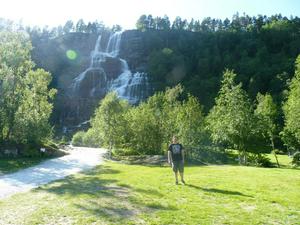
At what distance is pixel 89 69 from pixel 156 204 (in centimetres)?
10729

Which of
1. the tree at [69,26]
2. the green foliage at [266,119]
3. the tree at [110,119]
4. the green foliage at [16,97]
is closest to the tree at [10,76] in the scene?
the green foliage at [16,97]

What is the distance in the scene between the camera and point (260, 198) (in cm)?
1347

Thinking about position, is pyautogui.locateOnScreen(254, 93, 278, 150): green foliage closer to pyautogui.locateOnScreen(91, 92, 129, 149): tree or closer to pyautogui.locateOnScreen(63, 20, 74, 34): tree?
pyautogui.locateOnScreen(91, 92, 129, 149): tree

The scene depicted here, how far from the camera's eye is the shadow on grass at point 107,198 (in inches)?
426

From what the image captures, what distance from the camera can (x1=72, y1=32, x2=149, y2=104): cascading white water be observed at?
105312mm

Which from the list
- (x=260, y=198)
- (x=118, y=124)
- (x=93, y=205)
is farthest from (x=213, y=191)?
(x=118, y=124)

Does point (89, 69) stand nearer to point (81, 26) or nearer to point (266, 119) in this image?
point (266, 119)

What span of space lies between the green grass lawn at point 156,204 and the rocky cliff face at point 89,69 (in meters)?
84.8

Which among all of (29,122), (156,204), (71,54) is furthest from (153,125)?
(71,54)

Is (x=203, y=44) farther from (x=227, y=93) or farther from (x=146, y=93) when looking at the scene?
(x=227, y=93)

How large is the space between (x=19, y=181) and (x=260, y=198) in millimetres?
12785

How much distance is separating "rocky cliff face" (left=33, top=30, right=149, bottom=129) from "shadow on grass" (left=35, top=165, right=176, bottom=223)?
8413 centimetres

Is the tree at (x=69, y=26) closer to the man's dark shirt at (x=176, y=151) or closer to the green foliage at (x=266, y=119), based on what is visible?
the green foliage at (x=266, y=119)

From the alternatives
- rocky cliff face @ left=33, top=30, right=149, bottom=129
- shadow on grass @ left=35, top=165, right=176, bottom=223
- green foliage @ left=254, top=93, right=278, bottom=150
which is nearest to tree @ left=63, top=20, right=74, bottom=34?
rocky cliff face @ left=33, top=30, right=149, bottom=129
